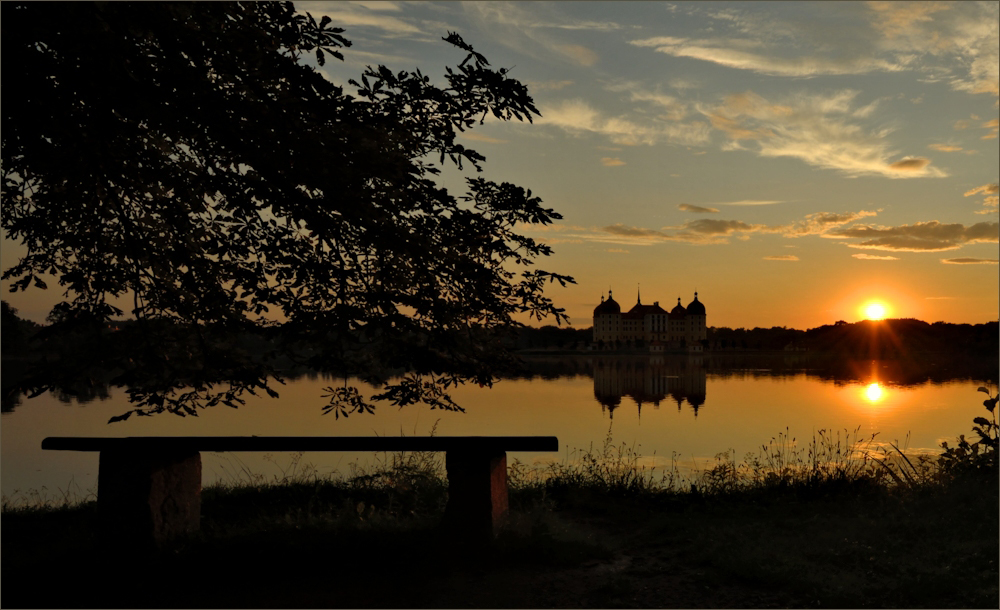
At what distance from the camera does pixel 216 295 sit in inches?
297

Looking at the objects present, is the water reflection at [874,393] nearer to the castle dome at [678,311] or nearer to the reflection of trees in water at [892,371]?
the reflection of trees in water at [892,371]

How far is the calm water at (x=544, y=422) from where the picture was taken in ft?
48.6

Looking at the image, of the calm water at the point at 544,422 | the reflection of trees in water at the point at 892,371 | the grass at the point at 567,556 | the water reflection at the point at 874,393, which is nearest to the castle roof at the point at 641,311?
the reflection of trees in water at the point at 892,371

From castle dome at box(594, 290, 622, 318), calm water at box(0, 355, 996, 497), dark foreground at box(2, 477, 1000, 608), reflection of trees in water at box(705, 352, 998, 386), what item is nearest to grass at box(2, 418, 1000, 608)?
dark foreground at box(2, 477, 1000, 608)

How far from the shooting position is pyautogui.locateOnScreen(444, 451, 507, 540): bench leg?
6648mm

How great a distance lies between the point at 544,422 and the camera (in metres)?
23.7

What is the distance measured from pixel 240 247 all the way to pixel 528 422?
56.3ft

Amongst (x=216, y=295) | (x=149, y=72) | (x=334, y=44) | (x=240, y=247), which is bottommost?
(x=216, y=295)

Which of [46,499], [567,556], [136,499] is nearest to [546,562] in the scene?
[567,556]

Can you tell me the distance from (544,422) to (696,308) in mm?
160343

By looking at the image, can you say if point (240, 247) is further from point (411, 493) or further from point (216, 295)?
point (411, 493)

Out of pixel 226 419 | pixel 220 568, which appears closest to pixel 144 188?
pixel 220 568

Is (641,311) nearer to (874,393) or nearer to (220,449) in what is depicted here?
(874,393)

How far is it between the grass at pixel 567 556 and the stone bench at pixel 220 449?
0.24 meters
